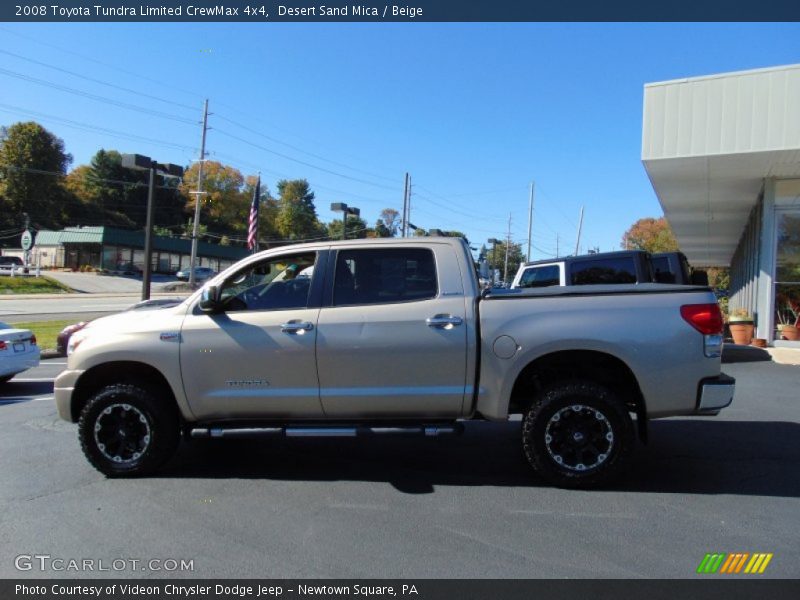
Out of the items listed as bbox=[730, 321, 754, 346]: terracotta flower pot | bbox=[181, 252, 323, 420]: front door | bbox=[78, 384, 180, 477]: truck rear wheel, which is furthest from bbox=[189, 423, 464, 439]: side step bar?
bbox=[730, 321, 754, 346]: terracotta flower pot

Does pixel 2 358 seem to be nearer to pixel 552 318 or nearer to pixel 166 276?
pixel 552 318

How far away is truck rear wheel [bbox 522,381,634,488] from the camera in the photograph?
4688 mm

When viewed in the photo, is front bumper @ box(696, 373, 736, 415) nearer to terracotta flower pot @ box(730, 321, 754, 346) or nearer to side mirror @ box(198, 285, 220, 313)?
side mirror @ box(198, 285, 220, 313)

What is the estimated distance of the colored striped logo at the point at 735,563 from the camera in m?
3.50

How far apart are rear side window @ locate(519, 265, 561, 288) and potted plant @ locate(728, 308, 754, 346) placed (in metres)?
6.76

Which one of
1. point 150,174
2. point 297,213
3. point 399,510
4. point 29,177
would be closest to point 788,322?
point 399,510

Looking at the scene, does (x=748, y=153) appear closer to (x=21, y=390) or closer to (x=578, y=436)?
(x=578, y=436)

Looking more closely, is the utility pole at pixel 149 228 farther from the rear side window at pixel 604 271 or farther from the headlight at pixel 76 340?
Answer: the rear side window at pixel 604 271

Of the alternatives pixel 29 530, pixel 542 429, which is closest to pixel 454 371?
pixel 542 429

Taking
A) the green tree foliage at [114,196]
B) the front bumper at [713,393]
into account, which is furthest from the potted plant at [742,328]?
the green tree foliage at [114,196]

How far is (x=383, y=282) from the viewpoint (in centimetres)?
510

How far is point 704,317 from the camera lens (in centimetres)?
460

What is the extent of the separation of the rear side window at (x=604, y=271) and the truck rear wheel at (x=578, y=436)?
17.5 feet

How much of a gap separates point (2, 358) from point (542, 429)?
9054 millimetres
